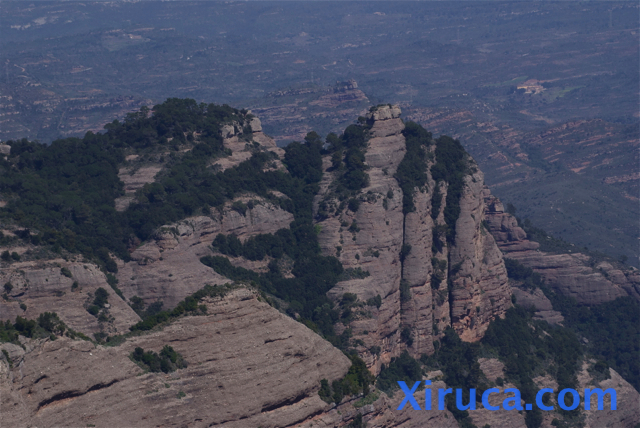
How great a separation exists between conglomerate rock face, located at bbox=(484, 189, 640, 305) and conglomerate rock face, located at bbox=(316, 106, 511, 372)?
99.6 ft

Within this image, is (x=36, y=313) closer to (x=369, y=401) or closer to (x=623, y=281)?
(x=369, y=401)

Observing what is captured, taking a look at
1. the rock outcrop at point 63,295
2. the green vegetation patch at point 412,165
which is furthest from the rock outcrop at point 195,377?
the green vegetation patch at point 412,165

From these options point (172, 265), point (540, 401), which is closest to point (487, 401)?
point (540, 401)

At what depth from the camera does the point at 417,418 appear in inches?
4151

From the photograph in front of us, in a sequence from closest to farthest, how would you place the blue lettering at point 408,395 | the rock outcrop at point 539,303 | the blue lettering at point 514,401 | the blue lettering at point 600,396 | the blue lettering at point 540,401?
the blue lettering at point 408,395
the blue lettering at point 514,401
the blue lettering at point 540,401
the blue lettering at point 600,396
the rock outcrop at point 539,303

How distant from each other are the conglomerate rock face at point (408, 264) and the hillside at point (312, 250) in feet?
0.61

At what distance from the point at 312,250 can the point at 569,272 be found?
57.4m

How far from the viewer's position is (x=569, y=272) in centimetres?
16100

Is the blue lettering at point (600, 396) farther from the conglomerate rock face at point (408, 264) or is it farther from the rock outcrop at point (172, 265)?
the rock outcrop at point (172, 265)

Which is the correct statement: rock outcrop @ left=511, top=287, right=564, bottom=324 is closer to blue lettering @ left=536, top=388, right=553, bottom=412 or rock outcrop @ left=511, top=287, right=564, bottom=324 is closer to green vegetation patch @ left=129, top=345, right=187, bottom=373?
blue lettering @ left=536, top=388, right=553, bottom=412

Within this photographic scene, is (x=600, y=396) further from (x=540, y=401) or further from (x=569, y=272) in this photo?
(x=569, y=272)

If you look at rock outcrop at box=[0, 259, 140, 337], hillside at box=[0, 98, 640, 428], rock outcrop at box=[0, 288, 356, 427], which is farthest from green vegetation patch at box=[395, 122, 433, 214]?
rock outcrop at box=[0, 288, 356, 427]

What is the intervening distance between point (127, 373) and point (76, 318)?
29.2 m

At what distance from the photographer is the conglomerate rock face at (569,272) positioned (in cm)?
15950
